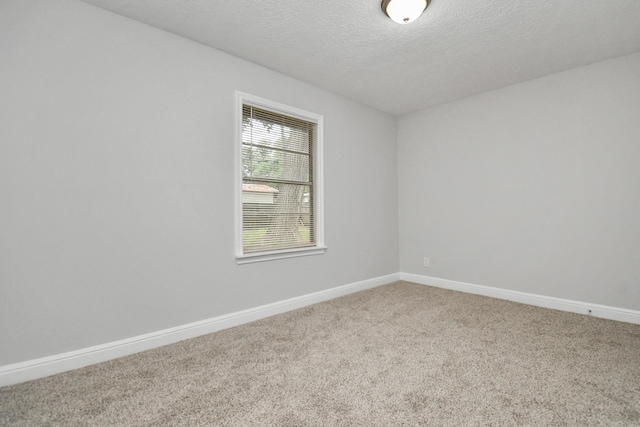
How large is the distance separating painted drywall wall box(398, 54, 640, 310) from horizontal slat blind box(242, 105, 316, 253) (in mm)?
1817

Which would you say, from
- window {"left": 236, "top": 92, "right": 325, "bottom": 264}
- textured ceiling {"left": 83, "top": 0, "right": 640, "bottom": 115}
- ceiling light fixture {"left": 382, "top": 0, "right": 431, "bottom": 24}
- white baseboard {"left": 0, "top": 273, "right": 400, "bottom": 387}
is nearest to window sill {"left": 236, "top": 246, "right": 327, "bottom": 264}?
window {"left": 236, "top": 92, "right": 325, "bottom": 264}

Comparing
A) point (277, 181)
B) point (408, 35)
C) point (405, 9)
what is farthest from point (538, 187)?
point (277, 181)

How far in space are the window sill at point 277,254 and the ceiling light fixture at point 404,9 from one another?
227 centimetres

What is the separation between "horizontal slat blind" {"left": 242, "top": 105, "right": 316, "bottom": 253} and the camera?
291cm

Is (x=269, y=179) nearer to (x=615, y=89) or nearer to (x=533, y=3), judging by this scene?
(x=533, y=3)

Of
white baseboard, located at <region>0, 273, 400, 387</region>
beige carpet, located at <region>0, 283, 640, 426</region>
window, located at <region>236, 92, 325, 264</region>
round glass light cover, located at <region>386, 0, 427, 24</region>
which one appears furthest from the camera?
window, located at <region>236, 92, 325, 264</region>

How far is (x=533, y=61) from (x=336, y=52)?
1.95 metres

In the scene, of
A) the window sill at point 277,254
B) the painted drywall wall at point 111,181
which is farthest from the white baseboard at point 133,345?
the window sill at point 277,254

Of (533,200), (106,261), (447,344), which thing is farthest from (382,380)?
(533,200)

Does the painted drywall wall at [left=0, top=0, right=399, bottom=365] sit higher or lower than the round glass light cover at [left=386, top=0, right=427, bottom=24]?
lower

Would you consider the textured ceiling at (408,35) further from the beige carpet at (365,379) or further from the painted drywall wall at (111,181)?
the beige carpet at (365,379)

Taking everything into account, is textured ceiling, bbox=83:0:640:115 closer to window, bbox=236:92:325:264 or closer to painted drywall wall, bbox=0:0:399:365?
painted drywall wall, bbox=0:0:399:365

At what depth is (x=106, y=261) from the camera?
210 centimetres

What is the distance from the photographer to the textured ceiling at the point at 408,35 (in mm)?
2117
